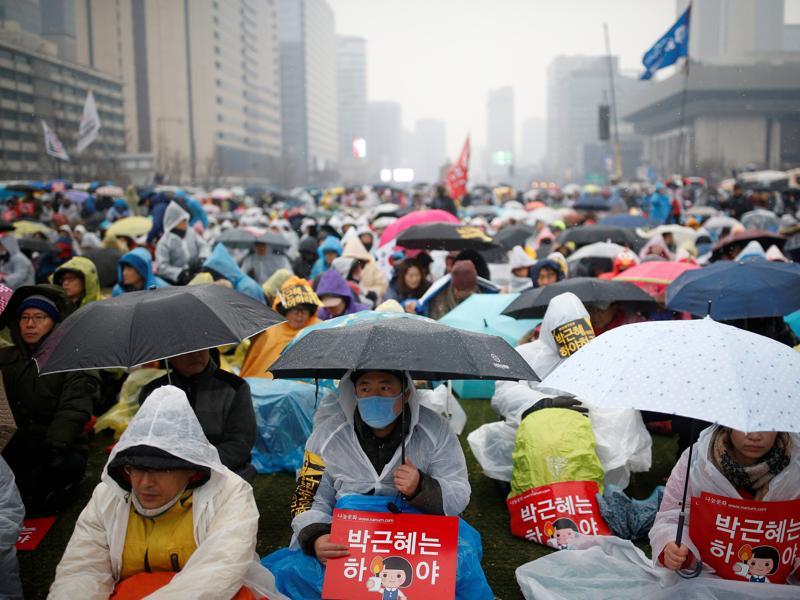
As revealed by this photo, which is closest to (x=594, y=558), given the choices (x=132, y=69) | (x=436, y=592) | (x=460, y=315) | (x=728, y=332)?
(x=436, y=592)

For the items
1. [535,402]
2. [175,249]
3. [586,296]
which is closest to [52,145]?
[175,249]

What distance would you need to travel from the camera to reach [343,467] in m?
3.44

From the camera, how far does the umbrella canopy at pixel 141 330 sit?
357 cm

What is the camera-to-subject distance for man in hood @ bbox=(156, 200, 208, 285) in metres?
9.73

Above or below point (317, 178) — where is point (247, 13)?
above

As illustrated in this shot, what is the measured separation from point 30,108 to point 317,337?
3733cm

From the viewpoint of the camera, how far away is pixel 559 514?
14.8 feet

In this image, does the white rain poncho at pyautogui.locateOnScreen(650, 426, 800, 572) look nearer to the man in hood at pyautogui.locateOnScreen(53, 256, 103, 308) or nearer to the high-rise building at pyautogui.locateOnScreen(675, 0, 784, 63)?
the man in hood at pyautogui.locateOnScreen(53, 256, 103, 308)

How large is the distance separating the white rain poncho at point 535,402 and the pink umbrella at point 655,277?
7.07ft

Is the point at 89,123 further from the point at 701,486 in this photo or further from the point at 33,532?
the point at 701,486

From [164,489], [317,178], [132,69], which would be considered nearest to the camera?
[164,489]

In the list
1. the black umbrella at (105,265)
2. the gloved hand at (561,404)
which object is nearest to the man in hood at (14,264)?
the black umbrella at (105,265)

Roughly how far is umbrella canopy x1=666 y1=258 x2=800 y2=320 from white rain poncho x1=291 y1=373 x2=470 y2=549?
9.15 ft

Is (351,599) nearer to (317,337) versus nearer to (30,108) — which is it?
(317,337)
